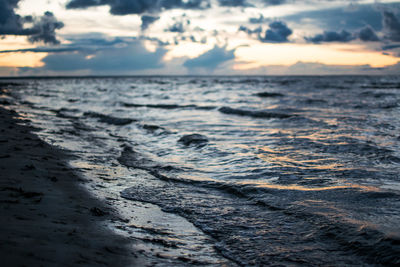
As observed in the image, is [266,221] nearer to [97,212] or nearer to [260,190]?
[260,190]

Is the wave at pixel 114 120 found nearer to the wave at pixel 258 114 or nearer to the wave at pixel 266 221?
the wave at pixel 258 114

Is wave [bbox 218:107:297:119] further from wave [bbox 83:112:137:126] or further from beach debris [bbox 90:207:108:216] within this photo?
beach debris [bbox 90:207:108:216]

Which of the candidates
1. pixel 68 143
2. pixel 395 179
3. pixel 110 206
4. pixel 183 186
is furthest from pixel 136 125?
pixel 395 179

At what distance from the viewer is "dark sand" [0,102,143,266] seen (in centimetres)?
291

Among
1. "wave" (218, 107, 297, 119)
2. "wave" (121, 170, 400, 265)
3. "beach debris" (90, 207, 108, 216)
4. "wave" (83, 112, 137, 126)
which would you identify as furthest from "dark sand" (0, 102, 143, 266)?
"wave" (218, 107, 297, 119)

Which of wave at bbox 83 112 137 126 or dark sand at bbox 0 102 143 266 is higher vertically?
wave at bbox 83 112 137 126

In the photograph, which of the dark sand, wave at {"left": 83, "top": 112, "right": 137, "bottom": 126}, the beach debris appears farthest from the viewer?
wave at {"left": 83, "top": 112, "right": 137, "bottom": 126}

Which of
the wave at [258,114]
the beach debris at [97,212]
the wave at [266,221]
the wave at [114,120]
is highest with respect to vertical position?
the wave at [114,120]

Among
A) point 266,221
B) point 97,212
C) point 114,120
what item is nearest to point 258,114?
point 114,120

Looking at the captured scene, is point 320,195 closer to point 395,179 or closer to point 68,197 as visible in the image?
point 395,179

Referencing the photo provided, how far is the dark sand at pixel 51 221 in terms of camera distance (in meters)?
2.91

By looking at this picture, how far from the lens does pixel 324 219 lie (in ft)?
13.6

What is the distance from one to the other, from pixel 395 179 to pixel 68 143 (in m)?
8.91

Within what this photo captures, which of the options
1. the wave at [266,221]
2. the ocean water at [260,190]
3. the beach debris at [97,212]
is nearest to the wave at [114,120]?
the ocean water at [260,190]
